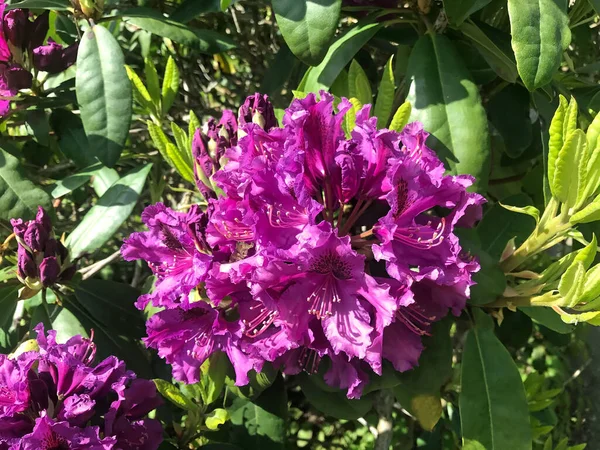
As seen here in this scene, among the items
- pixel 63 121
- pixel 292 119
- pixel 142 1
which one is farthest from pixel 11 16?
pixel 292 119

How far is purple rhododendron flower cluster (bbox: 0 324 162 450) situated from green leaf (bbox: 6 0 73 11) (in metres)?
0.64

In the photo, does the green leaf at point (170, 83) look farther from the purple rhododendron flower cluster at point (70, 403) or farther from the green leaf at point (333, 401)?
the green leaf at point (333, 401)

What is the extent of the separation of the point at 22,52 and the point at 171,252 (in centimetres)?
67

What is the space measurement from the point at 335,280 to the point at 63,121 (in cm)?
101

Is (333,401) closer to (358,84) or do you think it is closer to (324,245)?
(324,245)

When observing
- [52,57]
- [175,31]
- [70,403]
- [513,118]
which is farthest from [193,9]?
[70,403]

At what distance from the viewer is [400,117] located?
1021 millimetres

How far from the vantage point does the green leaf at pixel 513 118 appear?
135cm

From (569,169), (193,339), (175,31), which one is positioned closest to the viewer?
(569,169)

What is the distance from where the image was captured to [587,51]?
1.77 metres

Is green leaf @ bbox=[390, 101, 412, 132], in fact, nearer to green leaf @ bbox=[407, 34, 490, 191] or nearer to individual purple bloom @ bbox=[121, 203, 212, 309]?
green leaf @ bbox=[407, 34, 490, 191]

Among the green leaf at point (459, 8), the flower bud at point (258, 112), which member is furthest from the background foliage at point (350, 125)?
the flower bud at point (258, 112)

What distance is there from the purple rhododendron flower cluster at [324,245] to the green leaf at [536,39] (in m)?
0.21

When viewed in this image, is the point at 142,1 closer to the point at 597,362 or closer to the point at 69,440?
the point at 69,440
